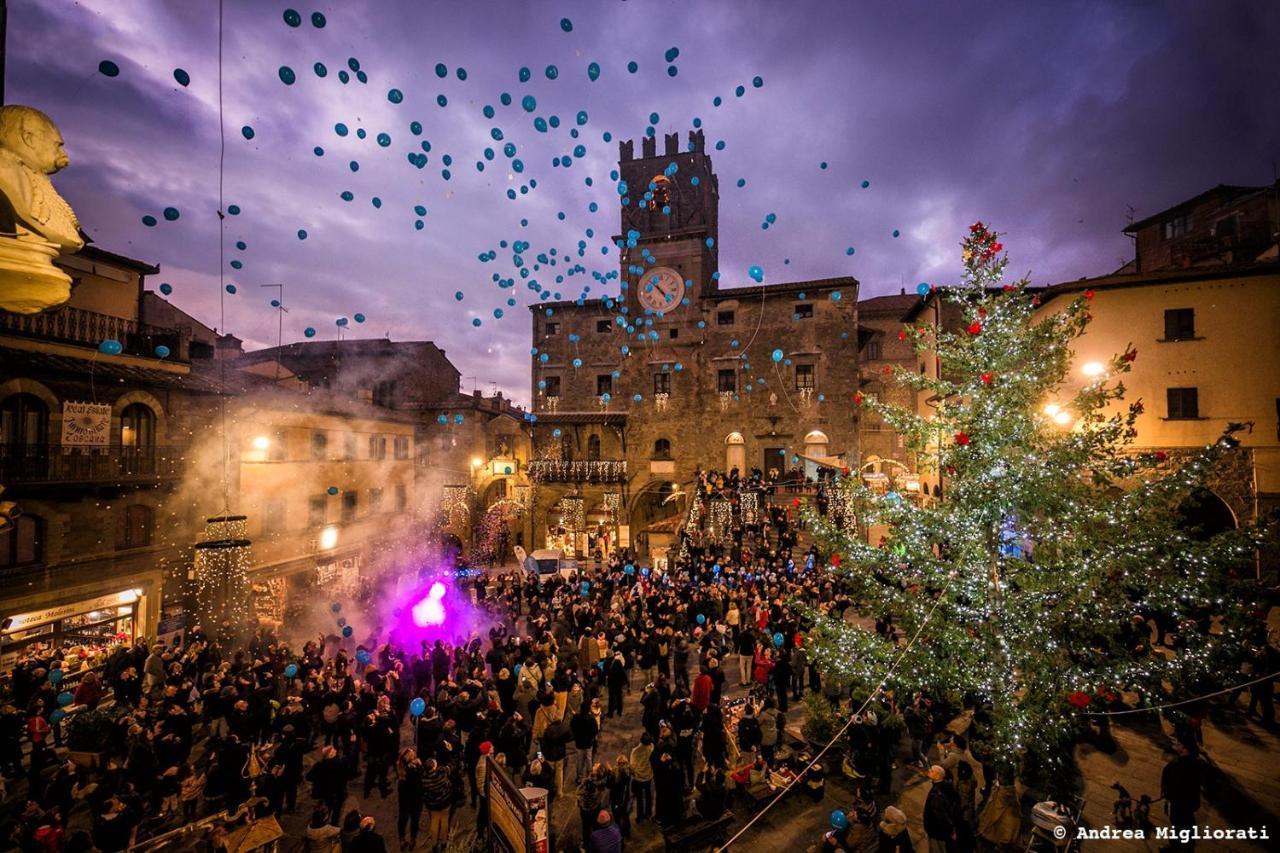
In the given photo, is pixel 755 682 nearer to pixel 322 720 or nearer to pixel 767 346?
pixel 322 720

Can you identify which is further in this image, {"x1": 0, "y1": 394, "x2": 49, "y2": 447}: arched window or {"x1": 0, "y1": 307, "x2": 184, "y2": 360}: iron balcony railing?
{"x1": 0, "y1": 307, "x2": 184, "y2": 360}: iron balcony railing

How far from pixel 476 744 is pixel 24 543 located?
14.5m

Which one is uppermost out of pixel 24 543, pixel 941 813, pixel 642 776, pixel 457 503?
pixel 24 543

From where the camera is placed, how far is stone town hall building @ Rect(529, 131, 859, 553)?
28391mm

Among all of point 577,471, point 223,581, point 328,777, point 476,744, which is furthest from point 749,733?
point 577,471

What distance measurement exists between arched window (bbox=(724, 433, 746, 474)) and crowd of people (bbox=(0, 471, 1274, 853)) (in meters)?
15.5

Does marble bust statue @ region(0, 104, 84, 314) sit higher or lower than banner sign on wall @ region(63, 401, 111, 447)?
higher

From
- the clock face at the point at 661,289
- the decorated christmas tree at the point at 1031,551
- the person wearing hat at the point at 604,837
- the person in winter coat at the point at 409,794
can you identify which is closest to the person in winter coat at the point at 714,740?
the decorated christmas tree at the point at 1031,551

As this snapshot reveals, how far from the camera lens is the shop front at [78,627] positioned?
13.9m

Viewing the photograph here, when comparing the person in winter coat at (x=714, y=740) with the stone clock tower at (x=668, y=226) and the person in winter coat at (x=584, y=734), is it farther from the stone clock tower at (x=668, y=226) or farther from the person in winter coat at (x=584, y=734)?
the stone clock tower at (x=668, y=226)

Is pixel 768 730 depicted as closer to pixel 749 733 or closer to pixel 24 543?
pixel 749 733

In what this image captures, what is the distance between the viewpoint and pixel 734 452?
2948 cm

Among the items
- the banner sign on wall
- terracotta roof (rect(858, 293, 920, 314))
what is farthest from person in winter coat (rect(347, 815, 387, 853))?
terracotta roof (rect(858, 293, 920, 314))

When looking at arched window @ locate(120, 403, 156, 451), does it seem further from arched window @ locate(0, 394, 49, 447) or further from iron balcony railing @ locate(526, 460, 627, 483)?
iron balcony railing @ locate(526, 460, 627, 483)
